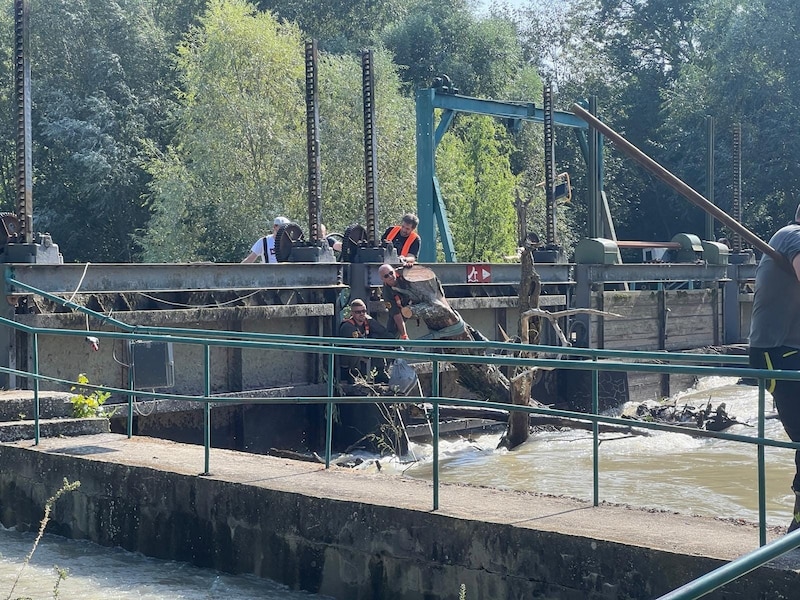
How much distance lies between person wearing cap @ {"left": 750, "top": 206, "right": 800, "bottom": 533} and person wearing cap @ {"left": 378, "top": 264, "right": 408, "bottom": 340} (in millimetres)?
7347

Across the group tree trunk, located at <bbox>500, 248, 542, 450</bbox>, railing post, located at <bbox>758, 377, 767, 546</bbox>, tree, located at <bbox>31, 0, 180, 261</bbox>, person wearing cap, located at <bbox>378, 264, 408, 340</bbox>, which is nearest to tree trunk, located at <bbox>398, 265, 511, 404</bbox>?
person wearing cap, located at <bbox>378, 264, 408, 340</bbox>

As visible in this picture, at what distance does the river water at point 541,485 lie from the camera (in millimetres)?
6348

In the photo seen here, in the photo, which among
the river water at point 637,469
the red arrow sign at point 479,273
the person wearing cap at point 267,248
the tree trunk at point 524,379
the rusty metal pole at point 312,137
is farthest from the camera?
the red arrow sign at point 479,273

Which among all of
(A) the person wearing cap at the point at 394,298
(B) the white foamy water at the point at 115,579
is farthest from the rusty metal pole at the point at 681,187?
(A) the person wearing cap at the point at 394,298

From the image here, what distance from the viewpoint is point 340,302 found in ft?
48.3

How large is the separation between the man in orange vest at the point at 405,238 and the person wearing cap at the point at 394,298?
1.49 meters

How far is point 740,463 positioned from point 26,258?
7776 mm

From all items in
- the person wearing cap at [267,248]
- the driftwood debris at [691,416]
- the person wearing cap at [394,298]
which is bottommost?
the driftwood debris at [691,416]

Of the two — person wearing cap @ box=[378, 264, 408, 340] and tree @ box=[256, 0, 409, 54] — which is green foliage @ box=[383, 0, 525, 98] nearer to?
tree @ box=[256, 0, 409, 54]

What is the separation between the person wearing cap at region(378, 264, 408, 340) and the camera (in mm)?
12844

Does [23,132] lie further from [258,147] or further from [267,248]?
[258,147]

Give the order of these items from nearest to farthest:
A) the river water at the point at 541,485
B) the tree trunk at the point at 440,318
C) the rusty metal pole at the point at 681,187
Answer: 1. the rusty metal pole at the point at 681,187
2. the river water at the point at 541,485
3. the tree trunk at the point at 440,318

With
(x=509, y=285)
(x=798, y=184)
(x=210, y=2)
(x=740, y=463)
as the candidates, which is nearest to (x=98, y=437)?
(x=740, y=463)

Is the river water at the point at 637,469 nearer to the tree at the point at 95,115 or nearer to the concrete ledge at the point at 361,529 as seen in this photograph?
the concrete ledge at the point at 361,529
